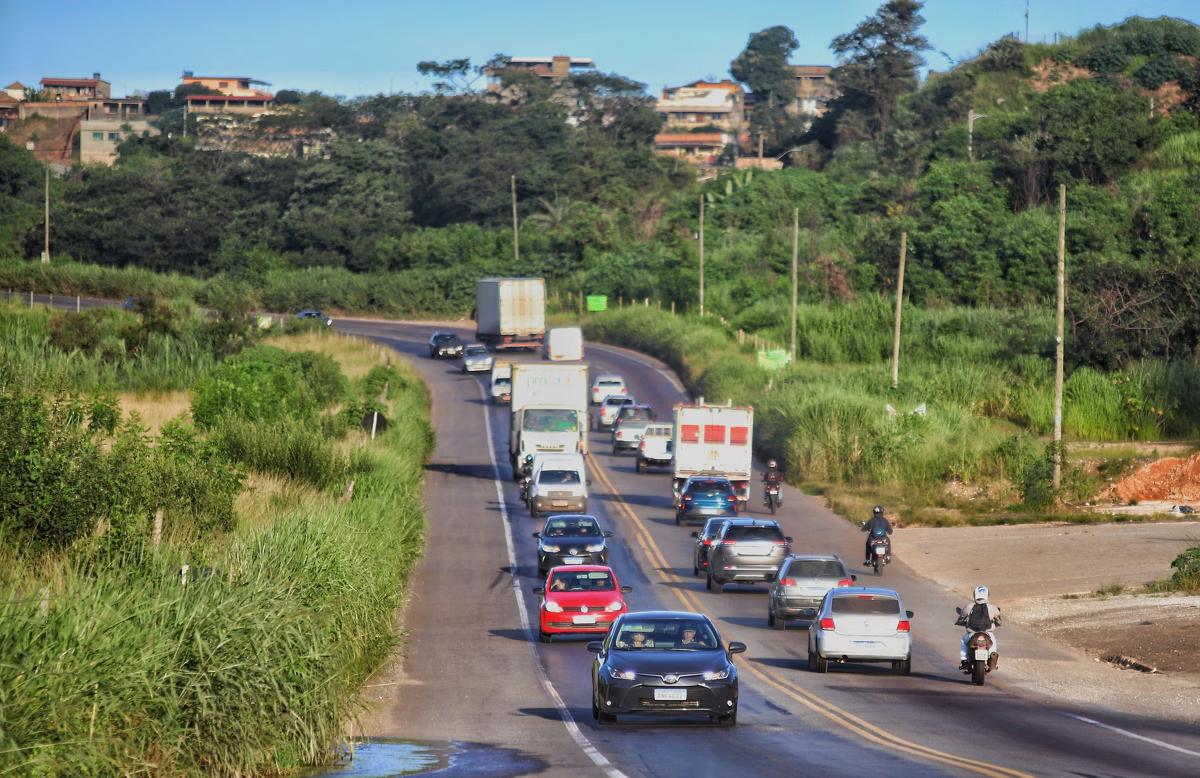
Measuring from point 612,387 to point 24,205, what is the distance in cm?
8196

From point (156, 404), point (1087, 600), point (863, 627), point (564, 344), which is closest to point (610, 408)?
point (564, 344)

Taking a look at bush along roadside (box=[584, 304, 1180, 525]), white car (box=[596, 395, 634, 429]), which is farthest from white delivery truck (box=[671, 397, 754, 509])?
white car (box=[596, 395, 634, 429])

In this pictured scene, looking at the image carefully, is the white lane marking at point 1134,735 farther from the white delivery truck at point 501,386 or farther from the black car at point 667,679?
the white delivery truck at point 501,386

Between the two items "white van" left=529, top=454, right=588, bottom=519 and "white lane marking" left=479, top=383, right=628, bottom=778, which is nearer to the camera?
"white lane marking" left=479, top=383, right=628, bottom=778

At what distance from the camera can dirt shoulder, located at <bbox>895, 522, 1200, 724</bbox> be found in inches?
1016

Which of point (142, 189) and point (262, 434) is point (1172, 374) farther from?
point (142, 189)

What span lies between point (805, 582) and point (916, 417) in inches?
1098

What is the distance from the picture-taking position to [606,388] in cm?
7531

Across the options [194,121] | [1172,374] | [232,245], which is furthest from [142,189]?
[1172,374]

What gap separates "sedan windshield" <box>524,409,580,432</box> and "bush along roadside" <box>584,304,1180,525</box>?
9.13 metres

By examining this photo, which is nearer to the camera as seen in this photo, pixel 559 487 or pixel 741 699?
pixel 741 699

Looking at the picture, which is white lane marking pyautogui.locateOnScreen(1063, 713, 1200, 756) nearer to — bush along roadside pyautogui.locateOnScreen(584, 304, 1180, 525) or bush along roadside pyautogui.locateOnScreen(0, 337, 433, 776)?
bush along roadside pyautogui.locateOnScreen(0, 337, 433, 776)

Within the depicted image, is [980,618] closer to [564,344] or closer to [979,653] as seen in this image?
[979,653]

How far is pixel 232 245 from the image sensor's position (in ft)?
442
